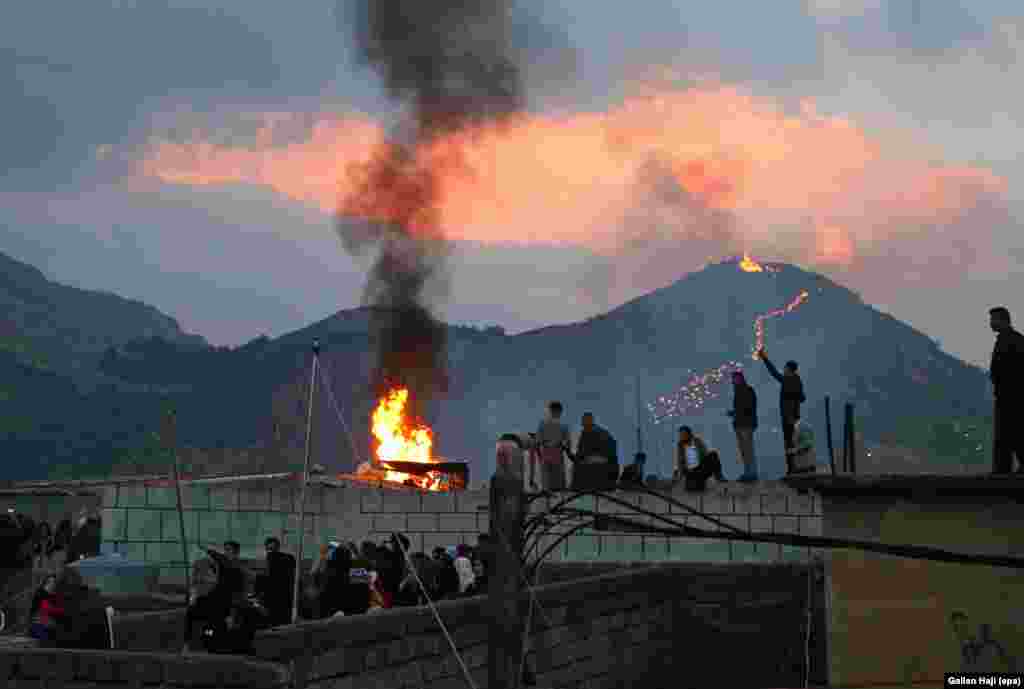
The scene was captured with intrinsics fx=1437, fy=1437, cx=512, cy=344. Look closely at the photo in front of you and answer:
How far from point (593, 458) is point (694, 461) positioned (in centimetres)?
166

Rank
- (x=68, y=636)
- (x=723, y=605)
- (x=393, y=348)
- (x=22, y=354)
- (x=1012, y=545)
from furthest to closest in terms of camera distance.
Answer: (x=22, y=354) → (x=393, y=348) → (x=723, y=605) → (x=1012, y=545) → (x=68, y=636)

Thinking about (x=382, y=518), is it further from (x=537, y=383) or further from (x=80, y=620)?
(x=537, y=383)

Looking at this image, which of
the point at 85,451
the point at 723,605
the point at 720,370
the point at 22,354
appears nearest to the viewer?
the point at 723,605

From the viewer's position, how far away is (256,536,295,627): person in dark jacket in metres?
14.0

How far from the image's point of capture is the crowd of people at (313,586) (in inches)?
414

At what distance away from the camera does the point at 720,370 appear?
18625 centimetres

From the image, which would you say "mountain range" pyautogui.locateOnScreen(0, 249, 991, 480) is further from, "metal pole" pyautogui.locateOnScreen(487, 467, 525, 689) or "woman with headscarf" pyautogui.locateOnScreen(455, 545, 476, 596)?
"metal pole" pyautogui.locateOnScreen(487, 467, 525, 689)

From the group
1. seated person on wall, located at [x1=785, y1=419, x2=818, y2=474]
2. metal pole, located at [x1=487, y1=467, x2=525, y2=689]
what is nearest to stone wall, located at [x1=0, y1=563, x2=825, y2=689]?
metal pole, located at [x1=487, y1=467, x2=525, y2=689]

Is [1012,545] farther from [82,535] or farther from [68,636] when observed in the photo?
[82,535]

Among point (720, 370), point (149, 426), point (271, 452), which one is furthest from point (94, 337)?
point (271, 452)

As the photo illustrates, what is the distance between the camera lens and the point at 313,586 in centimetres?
1420

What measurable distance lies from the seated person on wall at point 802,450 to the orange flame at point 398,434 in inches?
769

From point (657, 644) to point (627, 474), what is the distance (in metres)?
3.86

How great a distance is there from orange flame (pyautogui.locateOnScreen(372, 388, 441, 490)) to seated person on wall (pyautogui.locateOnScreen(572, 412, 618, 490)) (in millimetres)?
17803
